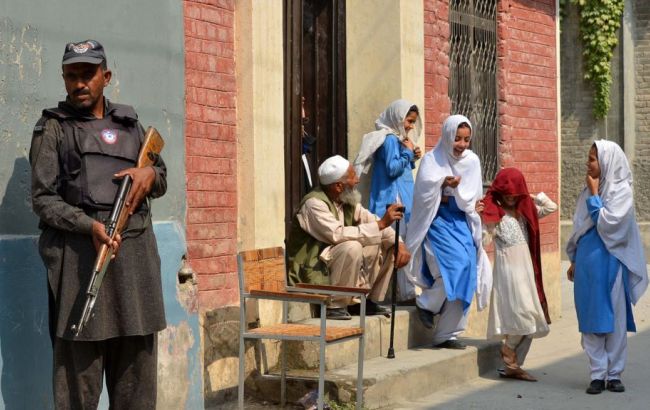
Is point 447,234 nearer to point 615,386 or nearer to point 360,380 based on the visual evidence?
point 615,386

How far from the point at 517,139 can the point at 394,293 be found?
380 cm

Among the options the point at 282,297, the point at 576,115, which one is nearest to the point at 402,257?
the point at 282,297

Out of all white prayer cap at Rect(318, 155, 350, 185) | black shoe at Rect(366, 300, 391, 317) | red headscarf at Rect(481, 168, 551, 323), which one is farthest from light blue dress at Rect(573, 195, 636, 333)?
white prayer cap at Rect(318, 155, 350, 185)

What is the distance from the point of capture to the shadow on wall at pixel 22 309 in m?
5.62

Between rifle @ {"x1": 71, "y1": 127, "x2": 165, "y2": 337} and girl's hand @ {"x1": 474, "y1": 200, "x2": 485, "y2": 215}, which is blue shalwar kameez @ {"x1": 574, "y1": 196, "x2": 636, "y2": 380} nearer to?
girl's hand @ {"x1": 474, "y1": 200, "x2": 485, "y2": 215}

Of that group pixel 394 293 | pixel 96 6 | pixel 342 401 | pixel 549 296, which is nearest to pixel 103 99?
pixel 96 6

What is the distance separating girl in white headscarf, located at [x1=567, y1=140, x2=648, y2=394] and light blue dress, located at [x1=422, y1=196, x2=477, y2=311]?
31.5 inches

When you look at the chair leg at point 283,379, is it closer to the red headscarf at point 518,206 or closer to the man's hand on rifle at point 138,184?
the red headscarf at point 518,206

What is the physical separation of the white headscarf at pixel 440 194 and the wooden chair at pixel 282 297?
1.70 m

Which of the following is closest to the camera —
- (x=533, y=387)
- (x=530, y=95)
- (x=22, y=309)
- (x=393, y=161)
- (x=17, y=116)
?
(x=22, y=309)

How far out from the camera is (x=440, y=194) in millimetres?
8727

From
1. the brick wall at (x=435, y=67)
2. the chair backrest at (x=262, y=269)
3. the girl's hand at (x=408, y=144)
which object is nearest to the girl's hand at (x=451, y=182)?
the girl's hand at (x=408, y=144)

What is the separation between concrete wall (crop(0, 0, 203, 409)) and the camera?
18.7 ft

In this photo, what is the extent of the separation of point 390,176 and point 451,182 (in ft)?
1.79
